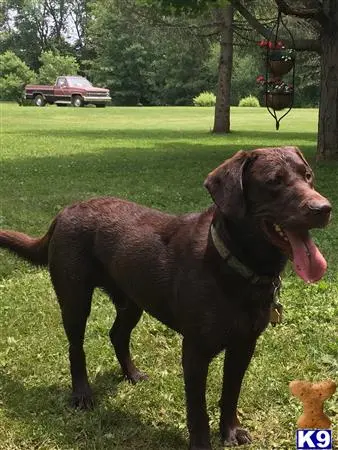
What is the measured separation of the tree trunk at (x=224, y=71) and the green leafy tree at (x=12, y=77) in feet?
109

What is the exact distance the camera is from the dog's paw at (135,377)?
12.8 ft

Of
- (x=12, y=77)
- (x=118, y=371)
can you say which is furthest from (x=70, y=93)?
(x=118, y=371)

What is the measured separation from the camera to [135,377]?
392 centimetres

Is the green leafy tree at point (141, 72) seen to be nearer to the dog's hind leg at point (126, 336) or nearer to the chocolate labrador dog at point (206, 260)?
the dog's hind leg at point (126, 336)

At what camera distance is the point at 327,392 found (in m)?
2.53

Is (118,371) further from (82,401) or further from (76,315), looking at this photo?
(76,315)

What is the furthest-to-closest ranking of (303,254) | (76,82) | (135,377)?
(76,82) → (135,377) → (303,254)

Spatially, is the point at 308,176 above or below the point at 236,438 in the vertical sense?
above

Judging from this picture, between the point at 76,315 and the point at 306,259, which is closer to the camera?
the point at 306,259

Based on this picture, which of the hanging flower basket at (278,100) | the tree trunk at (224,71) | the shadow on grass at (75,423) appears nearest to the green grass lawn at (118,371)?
the shadow on grass at (75,423)

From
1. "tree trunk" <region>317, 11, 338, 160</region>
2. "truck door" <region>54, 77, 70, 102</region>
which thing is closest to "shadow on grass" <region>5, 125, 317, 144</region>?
"tree trunk" <region>317, 11, 338, 160</region>

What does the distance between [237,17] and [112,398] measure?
68.0ft

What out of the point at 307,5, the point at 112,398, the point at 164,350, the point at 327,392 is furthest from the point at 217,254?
the point at 307,5

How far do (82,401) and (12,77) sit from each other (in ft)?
176
